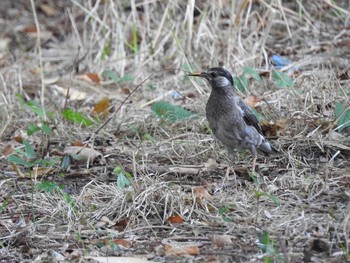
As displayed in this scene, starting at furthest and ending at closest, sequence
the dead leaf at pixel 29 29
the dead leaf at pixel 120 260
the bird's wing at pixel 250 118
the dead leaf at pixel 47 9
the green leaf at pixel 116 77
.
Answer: the dead leaf at pixel 47 9
the dead leaf at pixel 29 29
the green leaf at pixel 116 77
the bird's wing at pixel 250 118
the dead leaf at pixel 120 260

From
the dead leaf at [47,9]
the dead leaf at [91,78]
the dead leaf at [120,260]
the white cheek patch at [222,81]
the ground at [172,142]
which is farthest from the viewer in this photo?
the dead leaf at [47,9]

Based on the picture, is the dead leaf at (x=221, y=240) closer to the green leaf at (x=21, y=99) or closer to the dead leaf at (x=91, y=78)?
the green leaf at (x=21, y=99)

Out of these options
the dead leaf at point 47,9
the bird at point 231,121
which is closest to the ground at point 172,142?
the bird at point 231,121

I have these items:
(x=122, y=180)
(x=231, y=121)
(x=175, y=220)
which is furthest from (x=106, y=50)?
(x=175, y=220)

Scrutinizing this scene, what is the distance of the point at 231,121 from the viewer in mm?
5562

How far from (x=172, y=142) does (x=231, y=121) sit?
563mm

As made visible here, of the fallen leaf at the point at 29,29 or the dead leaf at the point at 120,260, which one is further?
the fallen leaf at the point at 29,29

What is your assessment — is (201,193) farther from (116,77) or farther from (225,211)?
(116,77)

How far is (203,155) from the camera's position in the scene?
582 cm

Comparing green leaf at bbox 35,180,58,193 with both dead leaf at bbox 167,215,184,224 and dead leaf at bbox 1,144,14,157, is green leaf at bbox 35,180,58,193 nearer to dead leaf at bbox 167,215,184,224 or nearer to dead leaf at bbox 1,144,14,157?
dead leaf at bbox 167,215,184,224

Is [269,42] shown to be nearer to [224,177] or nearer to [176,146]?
[176,146]

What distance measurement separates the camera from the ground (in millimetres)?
4328

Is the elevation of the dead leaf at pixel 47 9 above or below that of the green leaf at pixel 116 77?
below

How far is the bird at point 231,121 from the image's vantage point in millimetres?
5527
